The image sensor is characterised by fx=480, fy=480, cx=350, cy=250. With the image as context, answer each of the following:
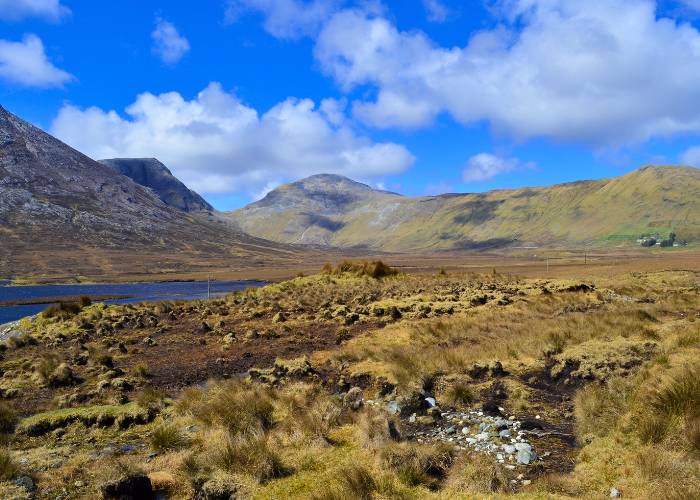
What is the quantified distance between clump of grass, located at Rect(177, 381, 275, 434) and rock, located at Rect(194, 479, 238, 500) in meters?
1.84

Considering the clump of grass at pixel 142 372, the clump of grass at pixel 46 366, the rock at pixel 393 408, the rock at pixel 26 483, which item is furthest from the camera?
the clump of grass at pixel 142 372

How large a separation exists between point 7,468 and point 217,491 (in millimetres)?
3836

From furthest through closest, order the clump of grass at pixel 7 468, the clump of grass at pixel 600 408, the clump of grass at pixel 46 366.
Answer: the clump of grass at pixel 46 366 → the clump of grass at pixel 600 408 → the clump of grass at pixel 7 468

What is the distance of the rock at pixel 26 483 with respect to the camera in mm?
7802

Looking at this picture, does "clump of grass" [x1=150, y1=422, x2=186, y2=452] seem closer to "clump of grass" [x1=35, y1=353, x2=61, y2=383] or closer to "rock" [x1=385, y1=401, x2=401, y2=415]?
"rock" [x1=385, y1=401, x2=401, y2=415]

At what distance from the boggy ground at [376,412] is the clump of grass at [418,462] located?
0.10 ft

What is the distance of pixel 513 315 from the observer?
80.1 feet

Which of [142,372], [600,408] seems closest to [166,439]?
[600,408]

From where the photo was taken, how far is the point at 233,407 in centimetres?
1104

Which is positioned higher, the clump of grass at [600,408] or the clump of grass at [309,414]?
the clump of grass at [600,408]

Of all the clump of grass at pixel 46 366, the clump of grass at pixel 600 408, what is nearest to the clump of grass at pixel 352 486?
the clump of grass at pixel 600 408

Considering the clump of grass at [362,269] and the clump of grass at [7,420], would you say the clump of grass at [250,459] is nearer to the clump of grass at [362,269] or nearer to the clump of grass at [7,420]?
the clump of grass at [7,420]

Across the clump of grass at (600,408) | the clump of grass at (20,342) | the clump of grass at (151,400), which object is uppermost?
the clump of grass at (600,408)

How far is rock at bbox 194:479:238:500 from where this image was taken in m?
7.42
